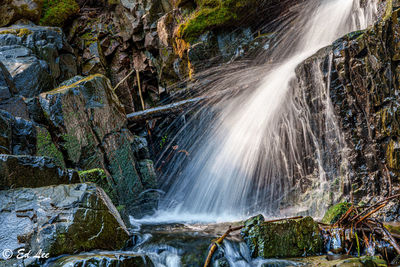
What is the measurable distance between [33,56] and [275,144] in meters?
6.69

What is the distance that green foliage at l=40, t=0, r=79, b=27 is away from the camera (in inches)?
429

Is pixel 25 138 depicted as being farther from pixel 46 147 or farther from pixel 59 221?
pixel 59 221

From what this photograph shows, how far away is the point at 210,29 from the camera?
9156 millimetres

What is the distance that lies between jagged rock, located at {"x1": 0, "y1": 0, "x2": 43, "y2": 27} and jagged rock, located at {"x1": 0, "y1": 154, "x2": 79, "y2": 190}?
23.4 ft

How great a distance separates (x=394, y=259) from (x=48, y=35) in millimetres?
9633

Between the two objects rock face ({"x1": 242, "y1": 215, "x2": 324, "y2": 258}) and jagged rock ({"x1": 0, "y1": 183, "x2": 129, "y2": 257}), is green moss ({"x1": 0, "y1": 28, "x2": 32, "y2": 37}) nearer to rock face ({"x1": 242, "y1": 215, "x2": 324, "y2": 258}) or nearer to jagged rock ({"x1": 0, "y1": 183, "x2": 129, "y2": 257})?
jagged rock ({"x1": 0, "y1": 183, "x2": 129, "y2": 257})

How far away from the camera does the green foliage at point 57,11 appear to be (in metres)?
10.9

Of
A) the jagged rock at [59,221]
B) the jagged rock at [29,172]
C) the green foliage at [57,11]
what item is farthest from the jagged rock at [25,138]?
the green foliage at [57,11]

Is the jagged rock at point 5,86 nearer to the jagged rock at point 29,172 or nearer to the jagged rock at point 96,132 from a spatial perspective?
the jagged rock at point 96,132

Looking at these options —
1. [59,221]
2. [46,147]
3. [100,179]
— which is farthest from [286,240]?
[46,147]

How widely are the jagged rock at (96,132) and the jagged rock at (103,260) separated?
3531 mm

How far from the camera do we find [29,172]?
368 centimetres

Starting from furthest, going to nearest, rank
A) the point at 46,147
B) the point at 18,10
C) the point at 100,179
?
1. the point at 18,10
2. the point at 100,179
3. the point at 46,147

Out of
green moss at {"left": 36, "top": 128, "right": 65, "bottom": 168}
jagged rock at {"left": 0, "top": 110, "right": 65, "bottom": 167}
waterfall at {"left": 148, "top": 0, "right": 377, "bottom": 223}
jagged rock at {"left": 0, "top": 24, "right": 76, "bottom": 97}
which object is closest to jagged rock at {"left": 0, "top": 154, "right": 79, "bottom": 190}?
jagged rock at {"left": 0, "top": 110, "right": 65, "bottom": 167}
